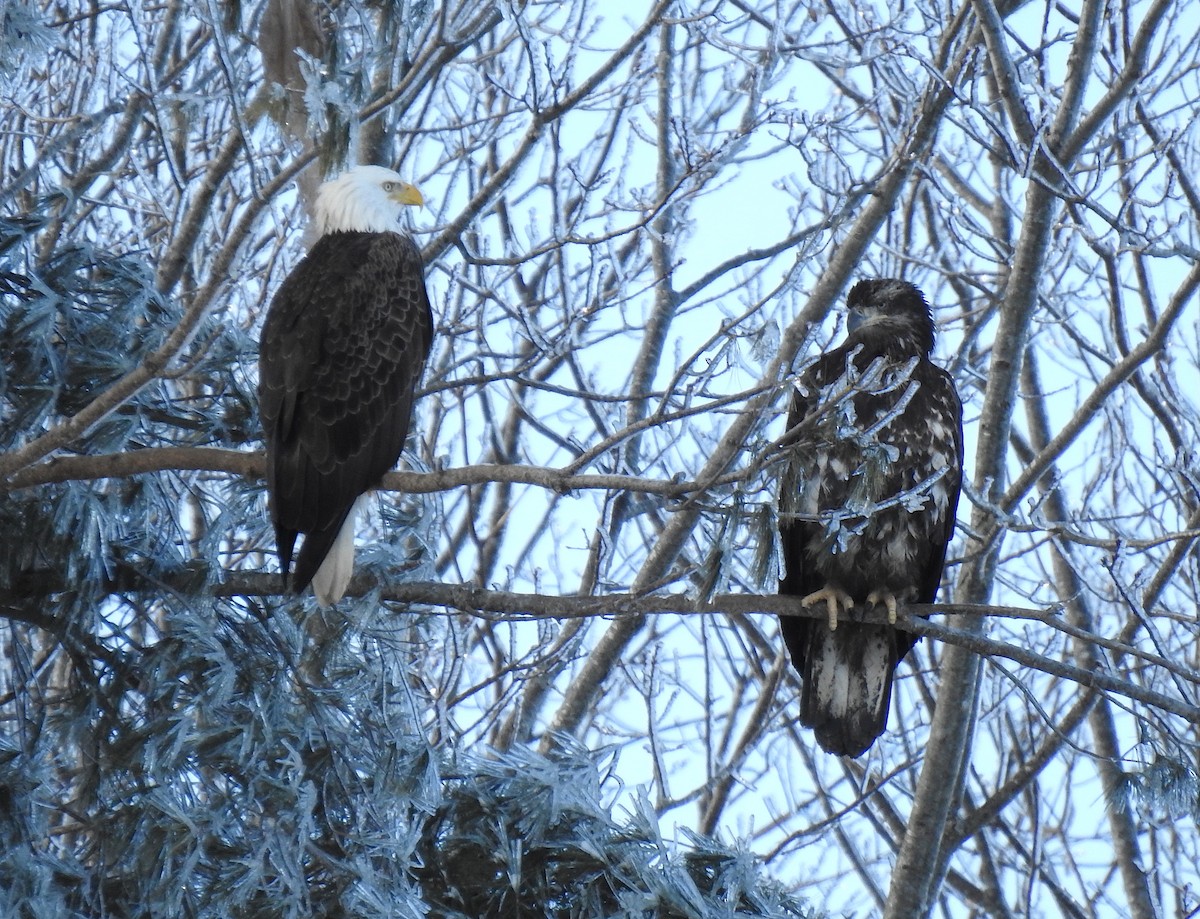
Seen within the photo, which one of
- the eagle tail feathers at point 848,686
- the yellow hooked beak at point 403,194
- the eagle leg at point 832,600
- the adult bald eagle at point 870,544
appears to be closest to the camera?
the eagle leg at point 832,600

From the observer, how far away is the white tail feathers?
374 centimetres

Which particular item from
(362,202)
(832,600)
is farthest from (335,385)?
(832,600)

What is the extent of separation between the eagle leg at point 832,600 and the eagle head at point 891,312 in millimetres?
768

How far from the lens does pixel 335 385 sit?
383 centimetres

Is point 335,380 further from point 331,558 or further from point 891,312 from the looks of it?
point 891,312

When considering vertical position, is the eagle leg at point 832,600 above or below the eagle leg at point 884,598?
below

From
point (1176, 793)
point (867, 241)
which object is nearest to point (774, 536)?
point (1176, 793)

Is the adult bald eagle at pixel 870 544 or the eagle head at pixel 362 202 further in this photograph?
the eagle head at pixel 362 202

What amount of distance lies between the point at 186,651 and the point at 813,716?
68.1 inches

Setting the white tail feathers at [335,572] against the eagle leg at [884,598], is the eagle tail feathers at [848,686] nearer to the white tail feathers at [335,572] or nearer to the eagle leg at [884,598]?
the eagle leg at [884,598]

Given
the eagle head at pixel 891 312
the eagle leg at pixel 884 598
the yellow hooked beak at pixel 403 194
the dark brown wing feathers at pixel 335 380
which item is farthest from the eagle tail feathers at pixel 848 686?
the yellow hooked beak at pixel 403 194

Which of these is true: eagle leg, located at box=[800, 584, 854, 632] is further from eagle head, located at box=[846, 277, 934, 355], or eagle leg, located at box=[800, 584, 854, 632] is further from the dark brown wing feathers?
the dark brown wing feathers

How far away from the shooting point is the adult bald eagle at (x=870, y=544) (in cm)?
401

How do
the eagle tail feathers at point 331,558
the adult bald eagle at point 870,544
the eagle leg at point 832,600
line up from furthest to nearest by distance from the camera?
the adult bald eagle at point 870,544, the eagle leg at point 832,600, the eagle tail feathers at point 331,558
